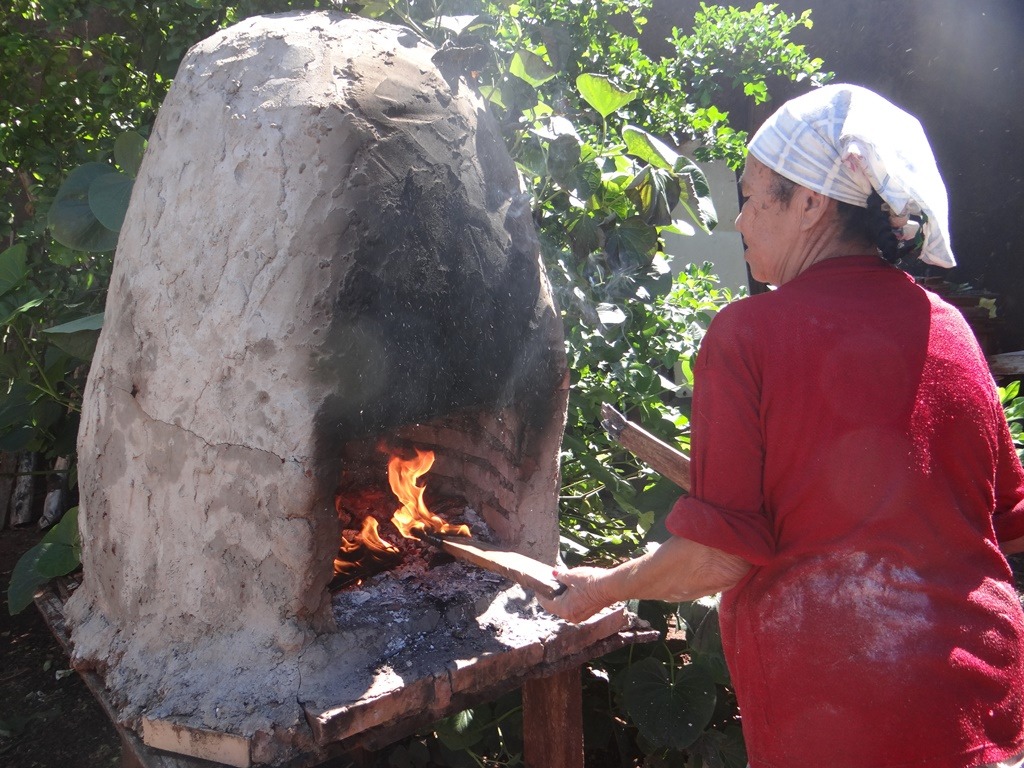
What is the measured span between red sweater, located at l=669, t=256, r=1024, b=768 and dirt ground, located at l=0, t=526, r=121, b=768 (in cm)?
273

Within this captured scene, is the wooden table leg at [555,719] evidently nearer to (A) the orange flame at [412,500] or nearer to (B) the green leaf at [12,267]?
(A) the orange flame at [412,500]

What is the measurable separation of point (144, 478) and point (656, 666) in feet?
5.20

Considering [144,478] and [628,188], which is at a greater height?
[628,188]

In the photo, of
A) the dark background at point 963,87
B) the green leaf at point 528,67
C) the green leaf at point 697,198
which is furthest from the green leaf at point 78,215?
the dark background at point 963,87

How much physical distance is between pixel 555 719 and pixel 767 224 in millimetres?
1395

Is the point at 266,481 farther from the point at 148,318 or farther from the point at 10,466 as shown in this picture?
the point at 10,466

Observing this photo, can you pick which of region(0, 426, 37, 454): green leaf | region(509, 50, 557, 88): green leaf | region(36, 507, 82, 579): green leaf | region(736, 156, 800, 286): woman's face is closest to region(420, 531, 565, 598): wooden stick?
region(736, 156, 800, 286): woman's face

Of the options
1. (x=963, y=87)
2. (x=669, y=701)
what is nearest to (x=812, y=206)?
(x=669, y=701)

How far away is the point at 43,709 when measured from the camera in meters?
3.46

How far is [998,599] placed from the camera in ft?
4.50

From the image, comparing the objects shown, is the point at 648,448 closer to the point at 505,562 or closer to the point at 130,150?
the point at 505,562

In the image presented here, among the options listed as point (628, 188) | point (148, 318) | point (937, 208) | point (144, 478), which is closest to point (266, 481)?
point (144, 478)

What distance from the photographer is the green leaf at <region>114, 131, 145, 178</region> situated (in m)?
2.88

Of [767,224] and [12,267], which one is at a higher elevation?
[767,224]
